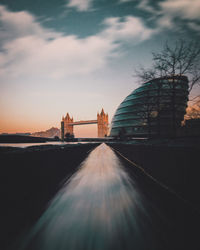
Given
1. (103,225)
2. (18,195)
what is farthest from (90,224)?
(18,195)

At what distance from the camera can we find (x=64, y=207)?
3.65 metres

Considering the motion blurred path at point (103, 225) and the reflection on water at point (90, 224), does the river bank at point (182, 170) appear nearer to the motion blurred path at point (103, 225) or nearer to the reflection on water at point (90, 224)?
the motion blurred path at point (103, 225)

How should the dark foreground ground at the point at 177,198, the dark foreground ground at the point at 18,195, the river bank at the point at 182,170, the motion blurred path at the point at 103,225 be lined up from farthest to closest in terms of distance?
the river bank at the point at 182,170
the dark foreground ground at the point at 18,195
the dark foreground ground at the point at 177,198
the motion blurred path at the point at 103,225

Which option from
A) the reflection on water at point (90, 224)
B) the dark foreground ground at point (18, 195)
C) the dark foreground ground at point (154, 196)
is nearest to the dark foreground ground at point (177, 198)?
the dark foreground ground at point (154, 196)

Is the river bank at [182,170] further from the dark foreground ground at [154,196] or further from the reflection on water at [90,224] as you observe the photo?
the reflection on water at [90,224]

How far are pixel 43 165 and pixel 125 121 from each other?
72460 millimetres

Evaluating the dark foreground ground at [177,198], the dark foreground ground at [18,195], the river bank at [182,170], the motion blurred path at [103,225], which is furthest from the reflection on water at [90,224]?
the river bank at [182,170]

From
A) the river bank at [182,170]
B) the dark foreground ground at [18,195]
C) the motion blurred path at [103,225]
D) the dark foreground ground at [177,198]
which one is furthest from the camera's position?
the river bank at [182,170]

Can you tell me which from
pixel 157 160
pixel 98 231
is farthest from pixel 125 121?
pixel 98 231

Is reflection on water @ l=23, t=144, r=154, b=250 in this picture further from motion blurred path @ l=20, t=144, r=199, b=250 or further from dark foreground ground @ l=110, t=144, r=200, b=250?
dark foreground ground @ l=110, t=144, r=200, b=250

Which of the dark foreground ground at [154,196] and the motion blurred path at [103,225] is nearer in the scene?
the motion blurred path at [103,225]

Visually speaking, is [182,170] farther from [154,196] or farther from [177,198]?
[154,196]

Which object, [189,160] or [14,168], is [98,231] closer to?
[14,168]

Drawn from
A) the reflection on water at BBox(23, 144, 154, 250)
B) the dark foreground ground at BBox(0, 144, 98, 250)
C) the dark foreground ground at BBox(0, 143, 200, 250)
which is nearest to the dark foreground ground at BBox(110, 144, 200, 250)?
the dark foreground ground at BBox(0, 143, 200, 250)
